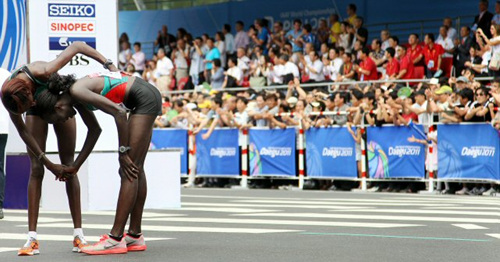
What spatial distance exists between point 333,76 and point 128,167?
657 inches

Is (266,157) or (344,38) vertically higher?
(344,38)

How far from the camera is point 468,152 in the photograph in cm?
1880

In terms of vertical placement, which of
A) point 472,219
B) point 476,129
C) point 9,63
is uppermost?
point 9,63

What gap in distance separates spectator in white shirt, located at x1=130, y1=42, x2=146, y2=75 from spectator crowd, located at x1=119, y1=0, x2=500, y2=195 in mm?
942

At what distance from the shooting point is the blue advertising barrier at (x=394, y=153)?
19828 millimetres

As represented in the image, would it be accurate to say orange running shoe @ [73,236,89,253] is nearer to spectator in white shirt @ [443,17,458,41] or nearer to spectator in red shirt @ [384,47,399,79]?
spectator in red shirt @ [384,47,399,79]

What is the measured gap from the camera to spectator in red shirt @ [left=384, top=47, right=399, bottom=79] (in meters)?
23.6

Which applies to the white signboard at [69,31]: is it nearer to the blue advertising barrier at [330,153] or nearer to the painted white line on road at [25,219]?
the painted white line on road at [25,219]

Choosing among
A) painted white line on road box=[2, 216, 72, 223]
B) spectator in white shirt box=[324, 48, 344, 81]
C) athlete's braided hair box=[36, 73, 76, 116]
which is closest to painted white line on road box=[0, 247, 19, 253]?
athlete's braided hair box=[36, 73, 76, 116]

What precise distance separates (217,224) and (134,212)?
9.49 feet

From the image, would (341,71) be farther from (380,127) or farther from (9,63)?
(9,63)

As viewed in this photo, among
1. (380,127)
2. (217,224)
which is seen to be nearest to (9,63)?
(217,224)


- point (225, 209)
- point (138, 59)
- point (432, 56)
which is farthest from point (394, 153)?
point (138, 59)

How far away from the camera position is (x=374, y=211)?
13953mm
